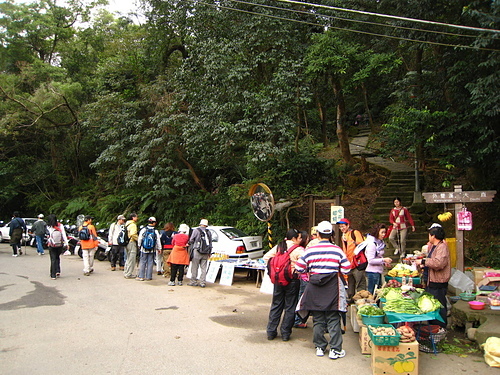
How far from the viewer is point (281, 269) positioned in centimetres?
638

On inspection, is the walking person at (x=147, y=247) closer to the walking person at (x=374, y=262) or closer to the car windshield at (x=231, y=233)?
the car windshield at (x=231, y=233)

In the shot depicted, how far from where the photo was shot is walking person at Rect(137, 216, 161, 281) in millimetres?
11383

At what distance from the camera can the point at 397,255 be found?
12.2 m

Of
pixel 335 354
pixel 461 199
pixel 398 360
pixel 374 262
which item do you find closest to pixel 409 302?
pixel 398 360

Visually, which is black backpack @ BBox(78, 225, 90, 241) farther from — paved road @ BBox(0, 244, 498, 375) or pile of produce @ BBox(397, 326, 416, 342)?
pile of produce @ BBox(397, 326, 416, 342)

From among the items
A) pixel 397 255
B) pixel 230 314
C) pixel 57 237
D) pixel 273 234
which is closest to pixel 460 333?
pixel 230 314

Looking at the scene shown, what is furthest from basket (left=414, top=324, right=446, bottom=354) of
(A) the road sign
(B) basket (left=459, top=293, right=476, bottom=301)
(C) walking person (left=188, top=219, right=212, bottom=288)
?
(C) walking person (left=188, top=219, right=212, bottom=288)

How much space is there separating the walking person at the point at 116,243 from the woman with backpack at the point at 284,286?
7489mm

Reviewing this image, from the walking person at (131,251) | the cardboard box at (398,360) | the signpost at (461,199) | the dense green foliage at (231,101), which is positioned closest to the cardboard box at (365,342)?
the cardboard box at (398,360)

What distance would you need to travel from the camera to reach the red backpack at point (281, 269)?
635 cm

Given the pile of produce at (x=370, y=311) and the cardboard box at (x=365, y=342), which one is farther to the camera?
the pile of produce at (x=370, y=311)

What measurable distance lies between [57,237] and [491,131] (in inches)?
477

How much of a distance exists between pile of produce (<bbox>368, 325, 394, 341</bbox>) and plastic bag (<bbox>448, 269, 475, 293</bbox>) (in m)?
3.27

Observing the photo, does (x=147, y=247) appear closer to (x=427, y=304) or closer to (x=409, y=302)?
(x=409, y=302)
